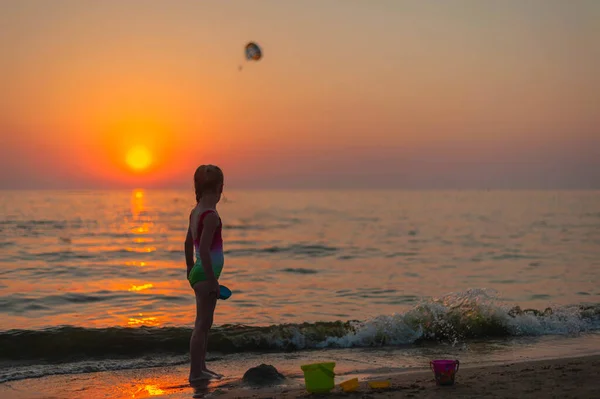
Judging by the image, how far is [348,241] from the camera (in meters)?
30.3

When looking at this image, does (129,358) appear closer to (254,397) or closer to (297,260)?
(254,397)

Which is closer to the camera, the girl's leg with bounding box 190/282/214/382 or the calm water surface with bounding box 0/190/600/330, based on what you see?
the girl's leg with bounding box 190/282/214/382

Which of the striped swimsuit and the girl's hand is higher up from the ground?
the striped swimsuit

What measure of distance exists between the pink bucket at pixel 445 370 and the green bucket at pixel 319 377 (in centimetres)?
89

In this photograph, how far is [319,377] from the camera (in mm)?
5867

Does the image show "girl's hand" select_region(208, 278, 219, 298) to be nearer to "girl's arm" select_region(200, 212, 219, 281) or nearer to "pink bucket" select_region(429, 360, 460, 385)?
"girl's arm" select_region(200, 212, 219, 281)

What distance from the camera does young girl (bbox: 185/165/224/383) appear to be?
21.4 ft

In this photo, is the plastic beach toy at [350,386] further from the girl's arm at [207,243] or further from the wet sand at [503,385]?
the girl's arm at [207,243]

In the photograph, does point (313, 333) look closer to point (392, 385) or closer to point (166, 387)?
point (166, 387)

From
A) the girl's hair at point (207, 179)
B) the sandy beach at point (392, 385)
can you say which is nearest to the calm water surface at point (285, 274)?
the sandy beach at point (392, 385)

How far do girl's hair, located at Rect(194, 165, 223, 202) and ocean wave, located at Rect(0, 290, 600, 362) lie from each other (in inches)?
139

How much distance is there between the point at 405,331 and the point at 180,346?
10.6ft

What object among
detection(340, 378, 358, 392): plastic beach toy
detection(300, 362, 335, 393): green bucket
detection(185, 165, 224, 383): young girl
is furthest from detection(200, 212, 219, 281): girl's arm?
detection(340, 378, 358, 392): plastic beach toy

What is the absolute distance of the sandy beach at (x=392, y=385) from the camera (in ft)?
18.6
